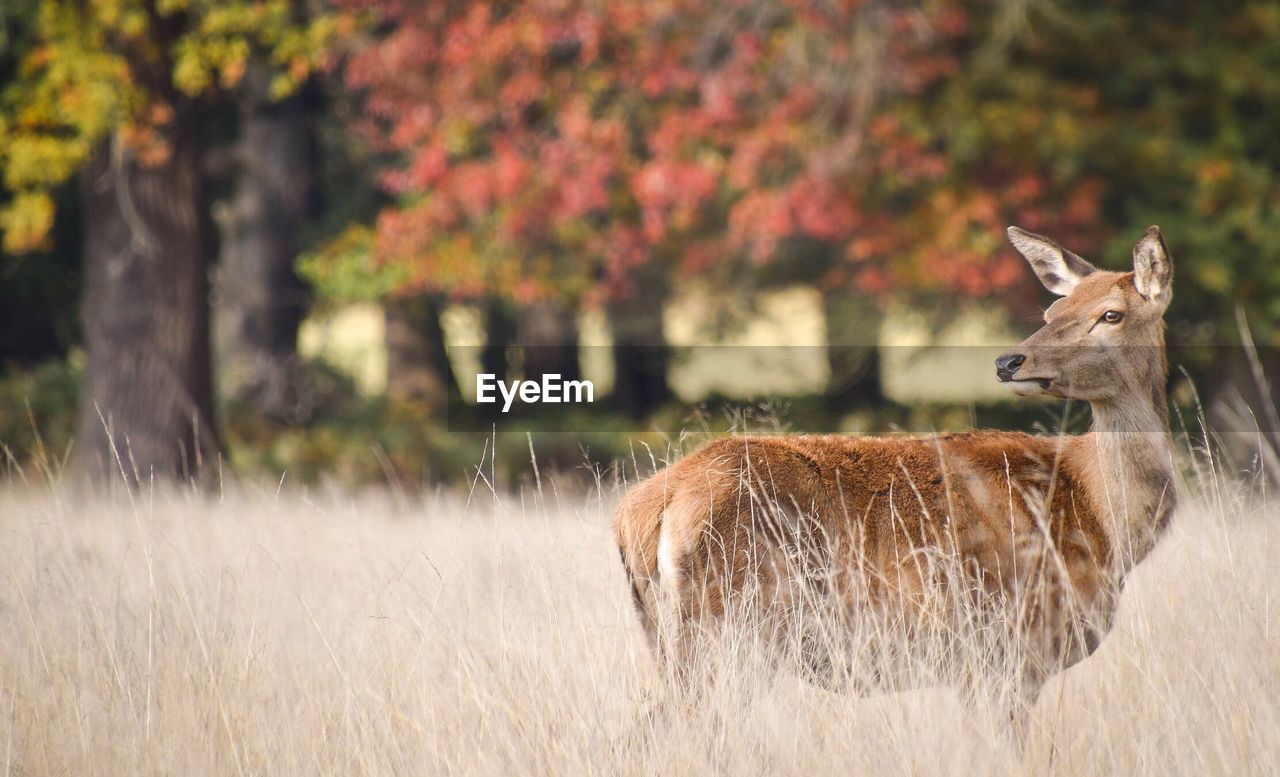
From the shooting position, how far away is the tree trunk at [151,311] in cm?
1095

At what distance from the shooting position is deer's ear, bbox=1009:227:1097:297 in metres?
4.96

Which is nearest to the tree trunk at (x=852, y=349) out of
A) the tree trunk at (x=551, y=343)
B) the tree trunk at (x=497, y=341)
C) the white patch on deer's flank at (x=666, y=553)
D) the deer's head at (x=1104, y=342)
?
the tree trunk at (x=551, y=343)

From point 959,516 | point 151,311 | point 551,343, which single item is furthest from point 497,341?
point 959,516

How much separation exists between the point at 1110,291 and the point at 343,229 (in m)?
10.8

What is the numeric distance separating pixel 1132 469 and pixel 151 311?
864cm

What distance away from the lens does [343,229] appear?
14328 millimetres

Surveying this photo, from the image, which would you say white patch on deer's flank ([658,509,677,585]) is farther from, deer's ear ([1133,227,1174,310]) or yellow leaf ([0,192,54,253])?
yellow leaf ([0,192,54,253])

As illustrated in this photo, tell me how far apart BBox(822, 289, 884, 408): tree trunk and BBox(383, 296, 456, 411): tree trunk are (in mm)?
4725

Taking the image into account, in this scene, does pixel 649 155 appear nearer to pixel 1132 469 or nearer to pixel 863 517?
pixel 1132 469

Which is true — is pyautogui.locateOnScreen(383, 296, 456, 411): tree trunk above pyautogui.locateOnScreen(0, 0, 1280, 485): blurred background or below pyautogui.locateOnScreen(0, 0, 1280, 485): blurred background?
below

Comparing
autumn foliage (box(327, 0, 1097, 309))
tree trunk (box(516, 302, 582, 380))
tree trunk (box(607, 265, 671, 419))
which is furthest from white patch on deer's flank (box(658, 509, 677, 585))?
tree trunk (box(607, 265, 671, 419))

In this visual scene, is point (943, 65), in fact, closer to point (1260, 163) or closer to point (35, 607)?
point (1260, 163)

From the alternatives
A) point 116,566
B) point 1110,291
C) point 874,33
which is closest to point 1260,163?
point 874,33

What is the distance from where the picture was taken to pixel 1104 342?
4.61 m
